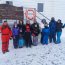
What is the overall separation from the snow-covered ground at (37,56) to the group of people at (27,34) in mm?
358

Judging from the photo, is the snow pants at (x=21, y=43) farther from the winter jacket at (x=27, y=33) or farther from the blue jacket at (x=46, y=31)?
the blue jacket at (x=46, y=31)

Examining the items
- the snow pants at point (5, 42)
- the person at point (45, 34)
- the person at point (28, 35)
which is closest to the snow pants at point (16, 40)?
the person at point (28, 35)

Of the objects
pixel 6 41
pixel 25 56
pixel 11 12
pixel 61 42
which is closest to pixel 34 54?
pixel 25 56

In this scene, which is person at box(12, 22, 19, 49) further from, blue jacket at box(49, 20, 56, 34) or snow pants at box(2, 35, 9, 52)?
blue jacket at box(49, 20, 56, 34)

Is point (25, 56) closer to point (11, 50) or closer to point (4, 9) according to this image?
point (11, 50)

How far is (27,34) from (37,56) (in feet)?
6.77

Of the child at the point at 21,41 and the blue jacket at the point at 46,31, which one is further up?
the blue jacket at the point at 46,31

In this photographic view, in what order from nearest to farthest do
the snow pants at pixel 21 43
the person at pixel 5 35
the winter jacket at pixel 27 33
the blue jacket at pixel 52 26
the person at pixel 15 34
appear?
the person at pixel 5 35 < the person at pixel 15 34 < the snow pants at pixel 21 43 < the winter jacket at pixel 27 33 < the blue jacket at pixel 52 26

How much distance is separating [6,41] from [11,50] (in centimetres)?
60

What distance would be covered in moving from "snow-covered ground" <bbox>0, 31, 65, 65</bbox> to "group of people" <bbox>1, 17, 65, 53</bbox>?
36 cm

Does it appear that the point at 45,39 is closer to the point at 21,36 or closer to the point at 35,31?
the point at 35,31

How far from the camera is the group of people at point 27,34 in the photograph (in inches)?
683

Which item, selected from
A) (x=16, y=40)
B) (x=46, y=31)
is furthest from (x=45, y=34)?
(x=16, y=40)

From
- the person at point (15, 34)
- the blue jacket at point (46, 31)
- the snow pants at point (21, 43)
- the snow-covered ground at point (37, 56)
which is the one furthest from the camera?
the blue jacket at point (46, 31)
